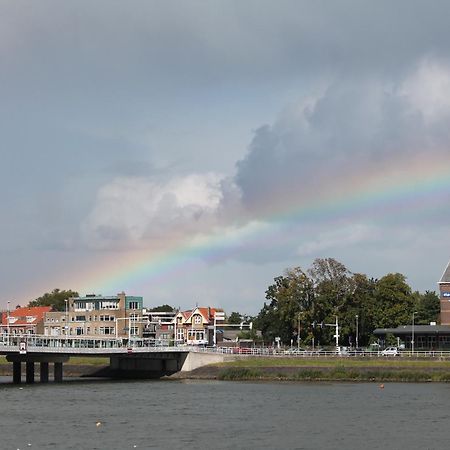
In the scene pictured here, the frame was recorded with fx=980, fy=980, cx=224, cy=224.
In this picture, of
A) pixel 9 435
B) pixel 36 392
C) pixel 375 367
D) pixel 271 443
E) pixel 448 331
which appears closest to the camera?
pixel 271 443

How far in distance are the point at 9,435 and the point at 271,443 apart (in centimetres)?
2192

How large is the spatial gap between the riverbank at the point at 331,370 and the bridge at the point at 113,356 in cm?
638

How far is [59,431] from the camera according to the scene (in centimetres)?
8281

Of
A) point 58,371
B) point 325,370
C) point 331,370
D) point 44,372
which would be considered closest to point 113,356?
point 58,371

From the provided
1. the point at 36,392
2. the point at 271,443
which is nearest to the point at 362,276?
the point at 36,392

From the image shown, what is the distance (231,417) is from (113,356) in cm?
7353

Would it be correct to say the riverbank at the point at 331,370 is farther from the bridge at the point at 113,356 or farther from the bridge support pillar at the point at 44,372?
the bridge support pillar at the point at 44,372

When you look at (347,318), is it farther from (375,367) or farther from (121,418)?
(121,418)

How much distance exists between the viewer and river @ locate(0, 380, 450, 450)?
76188 millimetres

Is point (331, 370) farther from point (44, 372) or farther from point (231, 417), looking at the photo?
point (231, 417)

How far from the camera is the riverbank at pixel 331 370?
5404 inches

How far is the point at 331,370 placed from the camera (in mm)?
142625

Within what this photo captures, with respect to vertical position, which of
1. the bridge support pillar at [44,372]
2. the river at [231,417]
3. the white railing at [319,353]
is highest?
the white railing at [319,353]

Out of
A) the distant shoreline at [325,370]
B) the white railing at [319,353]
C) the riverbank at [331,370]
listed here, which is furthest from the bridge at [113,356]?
the riverbank at [331,370]
